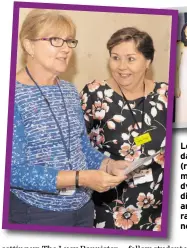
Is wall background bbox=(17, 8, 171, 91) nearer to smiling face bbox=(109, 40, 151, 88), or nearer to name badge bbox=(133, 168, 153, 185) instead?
smiling face bbox=(109, 40, 151, 88)

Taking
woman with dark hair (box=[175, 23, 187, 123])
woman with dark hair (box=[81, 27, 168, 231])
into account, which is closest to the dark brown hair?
woman with dark hair (box=[81, 27, 168, 231])

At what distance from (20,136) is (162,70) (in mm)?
569

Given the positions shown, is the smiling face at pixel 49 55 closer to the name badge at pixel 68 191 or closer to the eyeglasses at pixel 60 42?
the eyeglasses at pixel 60 42

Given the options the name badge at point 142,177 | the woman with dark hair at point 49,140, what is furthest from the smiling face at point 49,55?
the name badge at point 142,177

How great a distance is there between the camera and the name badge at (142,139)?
5.33 ft

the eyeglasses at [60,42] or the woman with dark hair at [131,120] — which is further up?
the eyeglasses at [60,42]

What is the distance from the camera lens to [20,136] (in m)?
1.58

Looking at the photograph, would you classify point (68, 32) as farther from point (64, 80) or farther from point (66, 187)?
point (66, 187)

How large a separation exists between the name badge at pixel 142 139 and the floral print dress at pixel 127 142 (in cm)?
1

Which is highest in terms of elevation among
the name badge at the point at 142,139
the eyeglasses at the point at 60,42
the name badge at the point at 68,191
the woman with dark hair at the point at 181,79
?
the eyeglasses at the point at 60,42

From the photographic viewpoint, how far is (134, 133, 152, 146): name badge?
64.0 inches

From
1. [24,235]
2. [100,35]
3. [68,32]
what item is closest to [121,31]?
[100,35]

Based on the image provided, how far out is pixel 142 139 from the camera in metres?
1.63

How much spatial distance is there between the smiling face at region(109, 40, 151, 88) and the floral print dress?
0.06m
